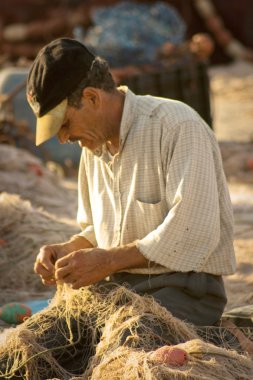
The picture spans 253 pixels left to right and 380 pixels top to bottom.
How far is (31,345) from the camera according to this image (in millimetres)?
3861

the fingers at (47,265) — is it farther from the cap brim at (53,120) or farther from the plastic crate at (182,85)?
the plastic crate at (182,85)

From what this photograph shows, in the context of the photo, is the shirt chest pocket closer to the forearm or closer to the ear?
the forearm

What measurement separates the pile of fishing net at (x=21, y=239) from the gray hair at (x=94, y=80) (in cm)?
185

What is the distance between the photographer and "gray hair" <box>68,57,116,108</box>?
12.8ft

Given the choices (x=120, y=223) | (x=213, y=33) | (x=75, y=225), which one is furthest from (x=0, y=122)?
(x=213, y=33)

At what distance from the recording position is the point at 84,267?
12.6 feet

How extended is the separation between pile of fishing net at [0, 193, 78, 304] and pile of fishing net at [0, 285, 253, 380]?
1.51m

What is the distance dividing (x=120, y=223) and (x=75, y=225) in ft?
8.42

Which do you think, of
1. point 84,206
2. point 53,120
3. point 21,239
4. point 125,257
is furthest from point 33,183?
point 125,257

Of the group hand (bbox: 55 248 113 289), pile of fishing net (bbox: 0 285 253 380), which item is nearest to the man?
hand (bbox: 55 248 113 289)

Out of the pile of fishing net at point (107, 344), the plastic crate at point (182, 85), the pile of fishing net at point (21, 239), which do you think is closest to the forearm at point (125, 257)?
the pile of fishing net at point (107, 344)

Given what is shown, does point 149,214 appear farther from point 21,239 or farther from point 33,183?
point 33,183

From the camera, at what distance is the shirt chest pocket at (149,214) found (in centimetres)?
395

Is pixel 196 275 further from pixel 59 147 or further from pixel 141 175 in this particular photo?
pixel 59 147
